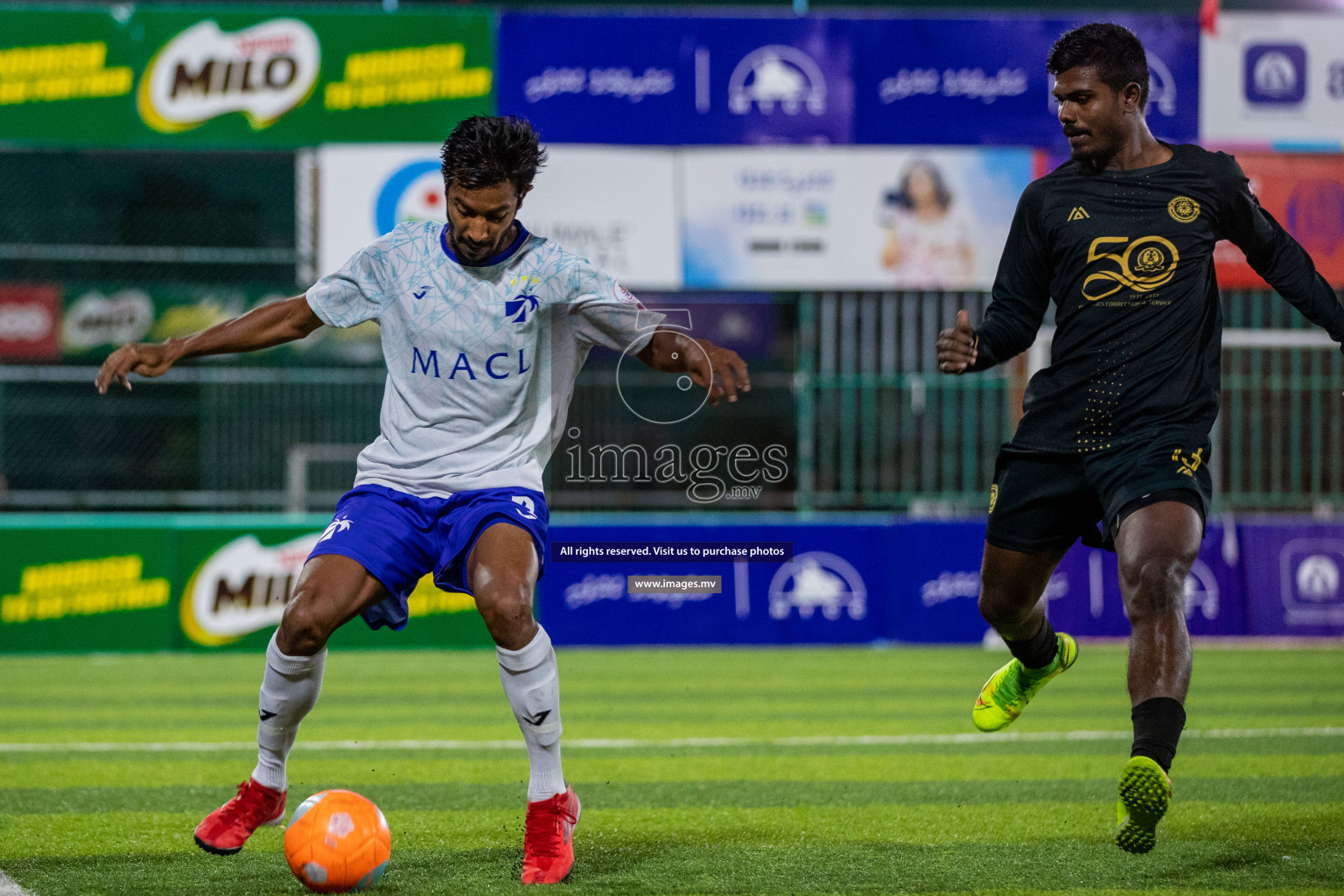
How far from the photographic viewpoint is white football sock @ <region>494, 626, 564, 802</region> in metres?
4.37

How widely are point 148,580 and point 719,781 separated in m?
7.96

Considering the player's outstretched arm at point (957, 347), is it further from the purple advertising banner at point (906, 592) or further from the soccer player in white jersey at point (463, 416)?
the purple advertising banner at point (906, 592)

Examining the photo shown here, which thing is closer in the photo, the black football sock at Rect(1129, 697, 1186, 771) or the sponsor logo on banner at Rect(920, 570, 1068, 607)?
the black football sock at Rect(1129, 697, 1186, 771)

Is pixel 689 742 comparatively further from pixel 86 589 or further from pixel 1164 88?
A: pixel 1164 88

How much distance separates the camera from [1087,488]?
4.83 metres

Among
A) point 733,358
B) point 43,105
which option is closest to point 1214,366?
point 733,358

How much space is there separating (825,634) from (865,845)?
8.68m

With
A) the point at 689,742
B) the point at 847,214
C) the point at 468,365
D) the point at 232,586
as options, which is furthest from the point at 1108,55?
the point at 232,586

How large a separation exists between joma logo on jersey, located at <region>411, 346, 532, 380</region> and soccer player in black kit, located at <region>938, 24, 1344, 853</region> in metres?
1.27

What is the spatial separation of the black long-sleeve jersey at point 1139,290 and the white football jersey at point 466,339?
126cm

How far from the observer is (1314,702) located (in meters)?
9.41

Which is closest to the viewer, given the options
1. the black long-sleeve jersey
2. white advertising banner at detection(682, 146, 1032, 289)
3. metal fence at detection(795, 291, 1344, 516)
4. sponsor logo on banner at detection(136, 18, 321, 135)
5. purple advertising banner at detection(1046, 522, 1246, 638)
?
the black long-sleeve jersey

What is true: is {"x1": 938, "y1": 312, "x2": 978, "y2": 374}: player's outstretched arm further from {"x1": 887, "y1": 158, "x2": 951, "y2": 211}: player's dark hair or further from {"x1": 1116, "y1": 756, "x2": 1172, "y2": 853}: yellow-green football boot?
{"x1": 887, "y1": 158, "x2": 951, "y2": 211}: player's dark hair

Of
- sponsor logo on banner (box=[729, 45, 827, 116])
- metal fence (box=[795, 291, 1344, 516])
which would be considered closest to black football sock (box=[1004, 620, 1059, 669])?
metal fence (box=[795, 291, 1344, 516])
